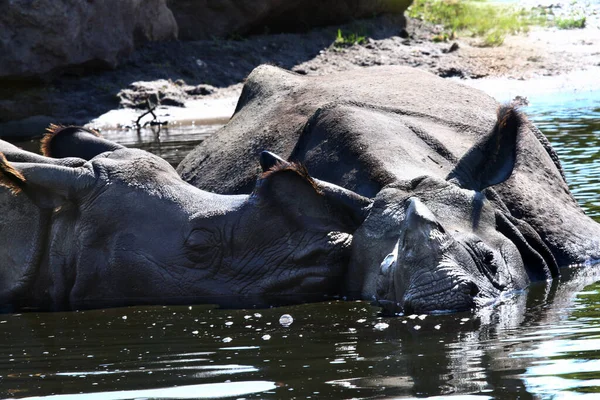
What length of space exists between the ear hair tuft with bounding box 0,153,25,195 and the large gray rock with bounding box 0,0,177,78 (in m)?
12.5

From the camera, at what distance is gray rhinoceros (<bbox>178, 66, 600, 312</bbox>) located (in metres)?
6.23

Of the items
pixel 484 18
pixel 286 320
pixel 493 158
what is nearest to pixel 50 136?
pixel 286 320

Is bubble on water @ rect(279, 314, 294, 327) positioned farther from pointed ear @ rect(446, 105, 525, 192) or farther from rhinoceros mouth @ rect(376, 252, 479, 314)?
pointed ear @ rect(446, 105, 525, 192)

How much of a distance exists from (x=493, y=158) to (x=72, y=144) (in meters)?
3.04

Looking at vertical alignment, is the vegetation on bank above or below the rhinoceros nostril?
above

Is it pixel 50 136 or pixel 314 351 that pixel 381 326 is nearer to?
pixel 314 351

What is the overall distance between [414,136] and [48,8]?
1277cm

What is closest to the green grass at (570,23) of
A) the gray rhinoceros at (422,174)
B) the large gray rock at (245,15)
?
the large gray rock at (245,15)

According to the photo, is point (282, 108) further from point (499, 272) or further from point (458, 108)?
point (499, 272)

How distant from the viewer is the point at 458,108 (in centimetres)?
865

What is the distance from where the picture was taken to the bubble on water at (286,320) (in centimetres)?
648

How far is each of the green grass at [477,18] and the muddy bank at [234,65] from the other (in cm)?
32

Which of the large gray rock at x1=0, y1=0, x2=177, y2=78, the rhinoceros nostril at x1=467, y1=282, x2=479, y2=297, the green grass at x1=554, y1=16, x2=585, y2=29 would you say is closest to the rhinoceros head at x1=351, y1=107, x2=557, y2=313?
the rhinoceros nostril at x1=467, y1=282, x2=479, y2=297

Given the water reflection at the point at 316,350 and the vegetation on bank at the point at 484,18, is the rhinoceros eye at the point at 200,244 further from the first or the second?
Result: the vegetation on bank at the point at 484,18
